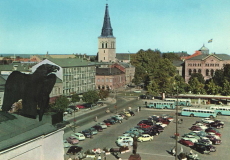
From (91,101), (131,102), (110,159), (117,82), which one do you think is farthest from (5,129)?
(117,82)

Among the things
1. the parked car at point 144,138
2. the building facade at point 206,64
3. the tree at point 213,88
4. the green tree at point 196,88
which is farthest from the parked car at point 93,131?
the building facade at point 206,64

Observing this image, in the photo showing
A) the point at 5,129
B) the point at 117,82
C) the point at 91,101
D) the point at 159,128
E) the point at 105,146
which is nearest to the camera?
the point at 5,129

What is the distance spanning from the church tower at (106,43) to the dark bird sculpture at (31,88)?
263 feet

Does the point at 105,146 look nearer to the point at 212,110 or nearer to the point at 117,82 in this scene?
the point at 212,110

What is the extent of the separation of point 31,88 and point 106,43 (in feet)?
267

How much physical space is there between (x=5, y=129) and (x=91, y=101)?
122 feet

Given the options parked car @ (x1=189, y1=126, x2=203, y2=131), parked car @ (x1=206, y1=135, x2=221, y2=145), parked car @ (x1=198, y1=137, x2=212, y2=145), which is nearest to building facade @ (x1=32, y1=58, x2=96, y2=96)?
parked car @ (x1=189, y1=126, x2=203, y2=131)

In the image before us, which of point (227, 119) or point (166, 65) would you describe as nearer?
point (227, 119)

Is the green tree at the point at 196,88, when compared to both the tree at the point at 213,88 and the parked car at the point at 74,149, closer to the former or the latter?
the tree at the point at 213,88

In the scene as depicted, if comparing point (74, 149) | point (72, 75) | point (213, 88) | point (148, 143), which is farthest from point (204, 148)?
point (72, 75)

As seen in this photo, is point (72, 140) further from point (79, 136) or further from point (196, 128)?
point (196, 128)

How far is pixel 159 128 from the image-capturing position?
115 feet

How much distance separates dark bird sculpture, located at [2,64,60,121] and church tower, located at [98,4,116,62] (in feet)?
263

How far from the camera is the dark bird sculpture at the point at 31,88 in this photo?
12.9 meters
